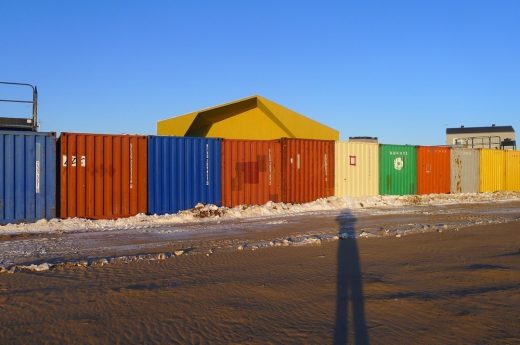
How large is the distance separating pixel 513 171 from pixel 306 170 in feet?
59.4

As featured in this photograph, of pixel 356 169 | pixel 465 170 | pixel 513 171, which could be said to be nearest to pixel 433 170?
pixel 465 170

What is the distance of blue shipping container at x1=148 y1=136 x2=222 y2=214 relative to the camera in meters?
16.7

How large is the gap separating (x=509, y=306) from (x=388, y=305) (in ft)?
4.29

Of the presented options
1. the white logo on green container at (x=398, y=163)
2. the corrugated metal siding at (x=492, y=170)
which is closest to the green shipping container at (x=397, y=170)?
the white logo on green container at (x=398, y=163)

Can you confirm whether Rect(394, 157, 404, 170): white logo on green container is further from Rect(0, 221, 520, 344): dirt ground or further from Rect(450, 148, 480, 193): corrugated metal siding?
Rect(0, 221, 520, 344): dirt ground

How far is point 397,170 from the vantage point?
78.3ft

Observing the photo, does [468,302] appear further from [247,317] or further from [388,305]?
[247,317]

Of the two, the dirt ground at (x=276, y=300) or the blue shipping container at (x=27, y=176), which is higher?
the blue shipping container at (x=27, y=176)

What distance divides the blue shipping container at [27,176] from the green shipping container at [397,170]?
14.6 m

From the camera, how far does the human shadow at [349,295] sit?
458cm

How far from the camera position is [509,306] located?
5422mm

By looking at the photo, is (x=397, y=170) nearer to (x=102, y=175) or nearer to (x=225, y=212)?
(x=225, y=212)

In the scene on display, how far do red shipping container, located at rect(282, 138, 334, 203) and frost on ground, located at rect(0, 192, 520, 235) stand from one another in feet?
1.64

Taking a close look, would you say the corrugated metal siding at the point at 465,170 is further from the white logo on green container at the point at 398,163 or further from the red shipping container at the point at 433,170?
the white logo on green container at the point at 398,163
